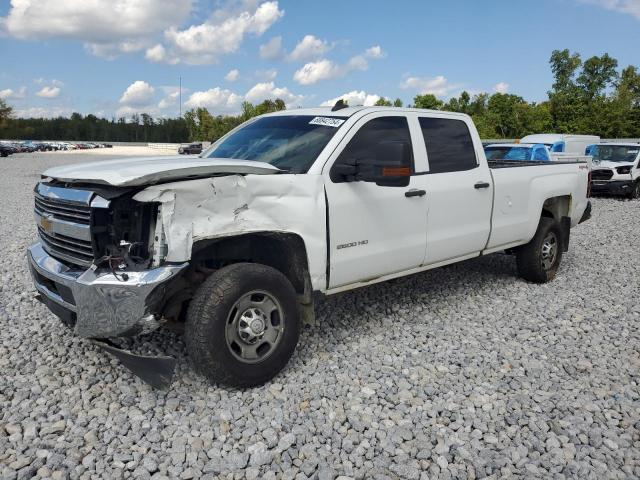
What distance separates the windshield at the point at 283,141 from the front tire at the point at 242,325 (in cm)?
94

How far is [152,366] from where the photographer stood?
3.36 meters

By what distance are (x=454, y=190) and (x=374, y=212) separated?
111cm

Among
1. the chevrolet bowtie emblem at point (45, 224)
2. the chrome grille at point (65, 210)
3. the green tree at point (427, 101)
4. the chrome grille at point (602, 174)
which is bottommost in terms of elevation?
the chrome grille at point (602, 174)

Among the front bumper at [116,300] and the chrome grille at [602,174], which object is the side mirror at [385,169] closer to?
the front bumper at [116,300]

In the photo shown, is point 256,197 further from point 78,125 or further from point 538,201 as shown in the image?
point 78,125

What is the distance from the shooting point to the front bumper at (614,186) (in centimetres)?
1620

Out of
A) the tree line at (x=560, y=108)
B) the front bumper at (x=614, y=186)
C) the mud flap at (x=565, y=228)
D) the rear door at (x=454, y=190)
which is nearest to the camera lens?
the rear door at (x=454, y=190)

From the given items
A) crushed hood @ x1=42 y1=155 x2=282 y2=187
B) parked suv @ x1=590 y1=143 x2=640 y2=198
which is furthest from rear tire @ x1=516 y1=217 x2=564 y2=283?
parked suv @ x1=590 y1=143 x2=640 y2=198

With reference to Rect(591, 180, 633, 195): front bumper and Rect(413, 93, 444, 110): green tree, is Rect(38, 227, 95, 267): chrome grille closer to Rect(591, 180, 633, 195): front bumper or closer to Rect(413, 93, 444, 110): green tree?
Rect(591, 180, 633, 195): front bumper

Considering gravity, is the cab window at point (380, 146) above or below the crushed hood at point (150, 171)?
above

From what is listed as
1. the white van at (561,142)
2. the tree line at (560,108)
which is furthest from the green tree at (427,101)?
the white van at (561,142)

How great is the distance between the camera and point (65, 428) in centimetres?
324

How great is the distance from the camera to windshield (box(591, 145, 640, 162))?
17.1 m

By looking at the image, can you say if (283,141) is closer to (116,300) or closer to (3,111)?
(116,300)
